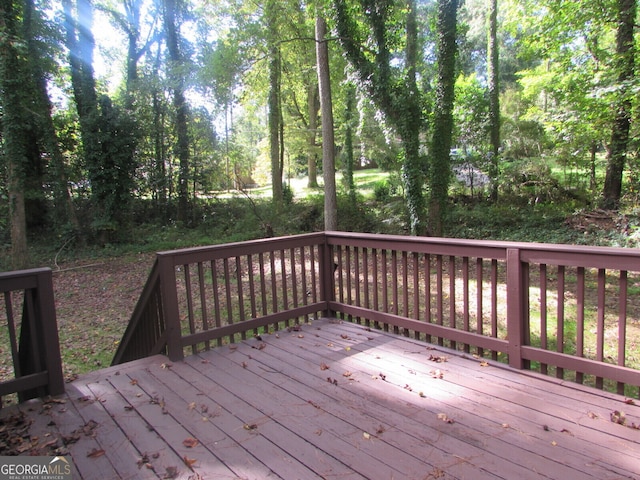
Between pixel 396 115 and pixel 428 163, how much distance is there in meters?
1.57

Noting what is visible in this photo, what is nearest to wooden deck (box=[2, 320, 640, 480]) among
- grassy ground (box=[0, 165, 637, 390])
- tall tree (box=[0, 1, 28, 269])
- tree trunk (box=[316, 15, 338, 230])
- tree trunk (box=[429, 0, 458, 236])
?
grassy ground (box=[0, 165, 637, 390])

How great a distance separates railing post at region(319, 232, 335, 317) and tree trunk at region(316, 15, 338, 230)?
536 cm

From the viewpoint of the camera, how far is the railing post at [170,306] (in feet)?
11.2

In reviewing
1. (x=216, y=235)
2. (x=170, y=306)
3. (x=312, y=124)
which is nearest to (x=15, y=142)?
(x=216, y=235)

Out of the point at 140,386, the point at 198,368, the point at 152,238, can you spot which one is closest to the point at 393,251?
the point at 198,368

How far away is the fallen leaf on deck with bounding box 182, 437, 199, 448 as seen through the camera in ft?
7.31

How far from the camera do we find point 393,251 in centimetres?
381

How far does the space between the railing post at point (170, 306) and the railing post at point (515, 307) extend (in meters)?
2.62

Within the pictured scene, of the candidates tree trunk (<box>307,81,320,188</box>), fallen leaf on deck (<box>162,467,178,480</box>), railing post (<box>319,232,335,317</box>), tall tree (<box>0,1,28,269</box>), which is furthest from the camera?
tree trunk (<box>307,81,320,188</box>)

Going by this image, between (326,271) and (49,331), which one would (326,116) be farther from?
(49,331)

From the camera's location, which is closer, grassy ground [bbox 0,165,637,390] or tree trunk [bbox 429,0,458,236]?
grassy ground [bbox 0,165,637,390]

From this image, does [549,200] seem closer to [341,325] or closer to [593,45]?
[593,45]

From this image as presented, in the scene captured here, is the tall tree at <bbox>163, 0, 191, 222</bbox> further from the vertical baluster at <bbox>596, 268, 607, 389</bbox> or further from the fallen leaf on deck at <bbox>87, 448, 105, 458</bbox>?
the vertical baluster at <bbox>596, 268, 607, 389</bbox>

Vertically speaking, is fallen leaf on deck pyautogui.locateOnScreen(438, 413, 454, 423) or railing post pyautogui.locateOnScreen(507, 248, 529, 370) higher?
railing post pyautogui.locateOnScreen(507, 248, 529, 370)
